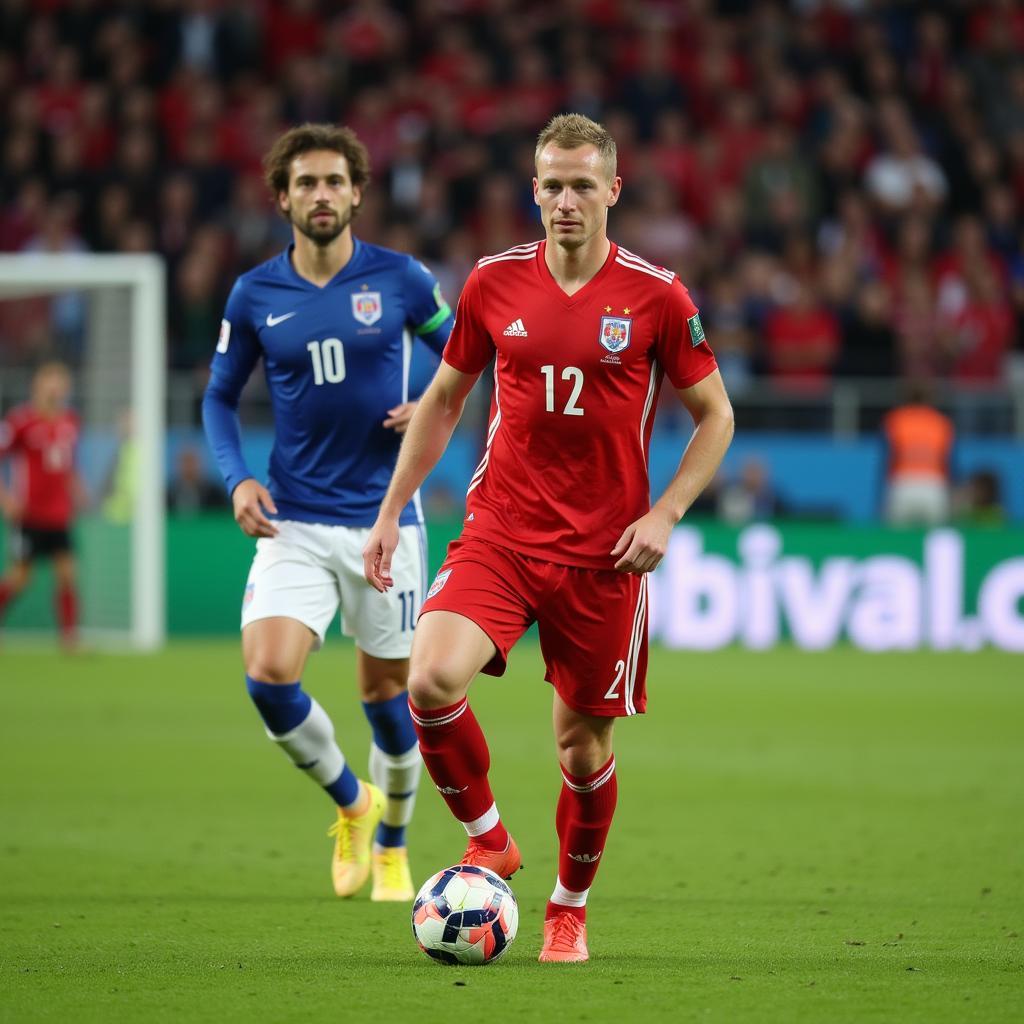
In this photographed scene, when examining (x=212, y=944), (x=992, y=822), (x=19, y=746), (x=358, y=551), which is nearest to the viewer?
(x=212, y=944)

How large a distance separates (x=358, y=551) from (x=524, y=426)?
58.3 inches

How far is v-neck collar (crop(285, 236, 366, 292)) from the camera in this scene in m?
6.67

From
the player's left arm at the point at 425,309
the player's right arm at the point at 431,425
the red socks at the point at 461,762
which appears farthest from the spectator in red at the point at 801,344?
the red socks at the point at 461,762

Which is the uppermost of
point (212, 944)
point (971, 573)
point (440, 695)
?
point (440, 695)

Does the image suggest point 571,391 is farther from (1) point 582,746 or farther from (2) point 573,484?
(1) point 582,746

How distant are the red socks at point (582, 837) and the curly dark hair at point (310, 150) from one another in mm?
2539

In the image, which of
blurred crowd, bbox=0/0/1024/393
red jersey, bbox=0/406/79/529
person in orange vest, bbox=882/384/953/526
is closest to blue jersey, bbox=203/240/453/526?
red jersey, bbox=0/406/79/529

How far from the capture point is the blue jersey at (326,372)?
21.6ft

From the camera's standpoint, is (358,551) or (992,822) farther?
(992,822)

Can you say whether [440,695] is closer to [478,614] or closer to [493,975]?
[478,614]

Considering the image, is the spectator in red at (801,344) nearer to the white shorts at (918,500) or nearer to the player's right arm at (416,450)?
the white shorts at (918,500)

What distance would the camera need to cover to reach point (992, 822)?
26.6 ft

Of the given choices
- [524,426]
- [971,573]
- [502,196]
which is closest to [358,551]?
[524,426]

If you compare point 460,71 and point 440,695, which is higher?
point 460,71
